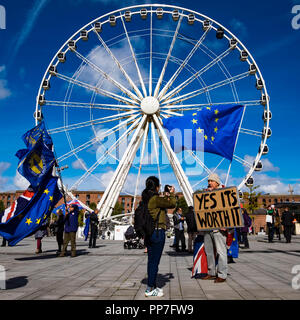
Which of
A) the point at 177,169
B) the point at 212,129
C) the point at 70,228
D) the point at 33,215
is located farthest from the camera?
the point at 177,169

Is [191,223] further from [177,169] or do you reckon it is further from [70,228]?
[177,169]

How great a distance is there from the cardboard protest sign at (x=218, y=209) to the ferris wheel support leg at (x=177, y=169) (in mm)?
14379

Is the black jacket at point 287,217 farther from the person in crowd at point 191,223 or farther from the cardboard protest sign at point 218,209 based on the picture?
the cardboard protest sign at point 218,209

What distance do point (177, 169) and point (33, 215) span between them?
1277 centimetres

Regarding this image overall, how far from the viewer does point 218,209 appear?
6.34 m

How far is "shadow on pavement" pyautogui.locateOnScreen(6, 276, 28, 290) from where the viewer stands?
18.0 feet

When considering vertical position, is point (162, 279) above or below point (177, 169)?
below

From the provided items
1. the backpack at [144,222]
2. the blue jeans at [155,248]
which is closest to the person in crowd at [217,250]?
the blue jeans at [155,248]

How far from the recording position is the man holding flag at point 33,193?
34.0ft

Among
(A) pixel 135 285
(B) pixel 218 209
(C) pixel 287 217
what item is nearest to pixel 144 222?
(A) pixel 135 285

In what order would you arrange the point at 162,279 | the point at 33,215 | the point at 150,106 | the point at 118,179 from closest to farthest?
the point at 162,279 → the point at 33,215 → the point at 118,179 → the point at 150,106

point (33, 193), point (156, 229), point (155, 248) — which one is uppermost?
point (33, 193)
